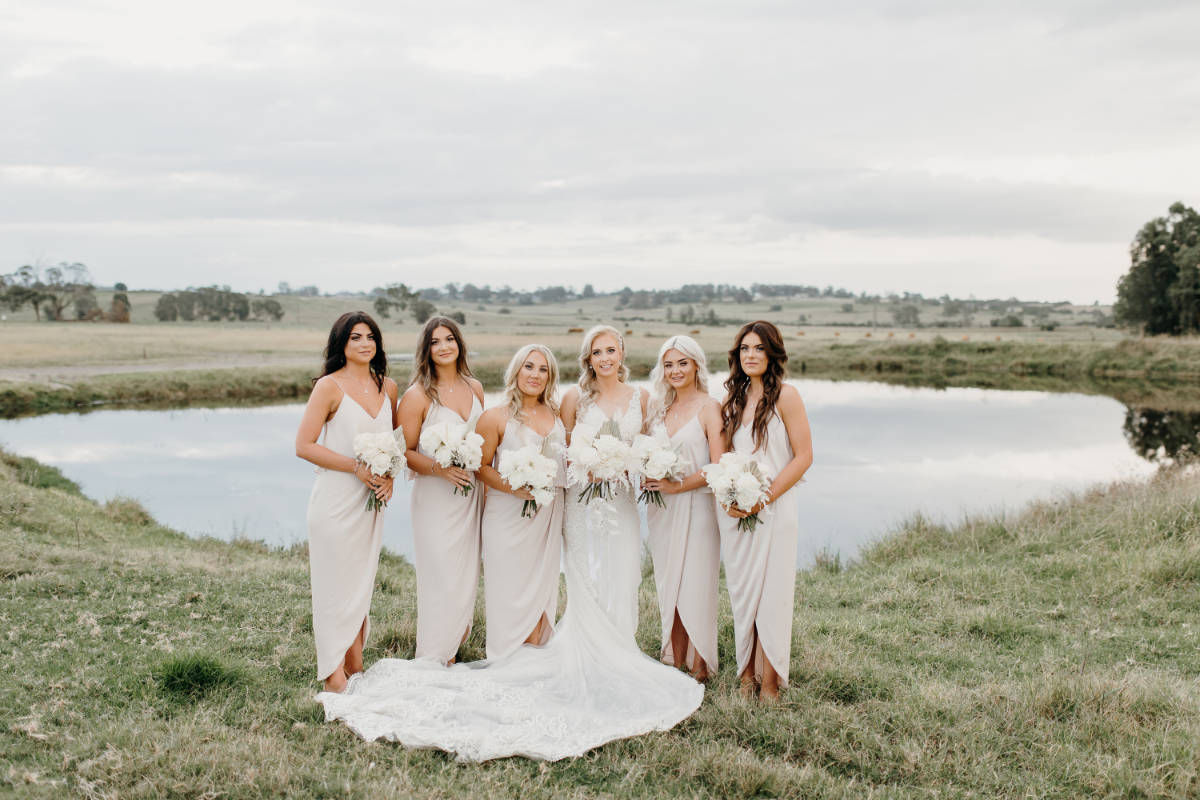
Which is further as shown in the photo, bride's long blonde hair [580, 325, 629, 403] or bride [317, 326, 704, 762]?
bride's long blonde hair [580, 325, 629, 403]

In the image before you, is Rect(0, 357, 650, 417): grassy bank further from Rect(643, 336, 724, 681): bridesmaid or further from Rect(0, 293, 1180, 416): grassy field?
Rect(643, 336, 724, 681): bridesmaid

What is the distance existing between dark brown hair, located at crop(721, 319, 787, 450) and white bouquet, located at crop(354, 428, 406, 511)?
220 centimetres

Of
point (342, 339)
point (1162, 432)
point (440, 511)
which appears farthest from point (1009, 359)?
point (342, 339)

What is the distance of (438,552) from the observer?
5949 millimetres

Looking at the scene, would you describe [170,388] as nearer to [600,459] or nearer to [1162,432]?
[600,459]

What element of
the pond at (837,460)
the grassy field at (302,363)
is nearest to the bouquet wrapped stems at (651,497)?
the pond at (837,460)

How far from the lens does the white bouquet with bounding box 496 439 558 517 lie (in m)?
5.46

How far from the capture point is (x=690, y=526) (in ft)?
19.2

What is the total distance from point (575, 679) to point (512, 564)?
3.16ft

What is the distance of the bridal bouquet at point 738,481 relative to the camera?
512cm

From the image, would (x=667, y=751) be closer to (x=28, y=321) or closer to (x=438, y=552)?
(x=438, y=552)

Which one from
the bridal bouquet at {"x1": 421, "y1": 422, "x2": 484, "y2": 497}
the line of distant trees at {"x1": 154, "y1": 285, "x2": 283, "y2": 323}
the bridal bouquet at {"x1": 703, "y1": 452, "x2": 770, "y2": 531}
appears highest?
the line of distant trees at {"x1": 154, "y1": 285, "x2": 283, "y2": 323}

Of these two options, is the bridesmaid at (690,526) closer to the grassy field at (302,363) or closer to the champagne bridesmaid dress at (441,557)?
the champagne bridesmaid dress at (441,557)

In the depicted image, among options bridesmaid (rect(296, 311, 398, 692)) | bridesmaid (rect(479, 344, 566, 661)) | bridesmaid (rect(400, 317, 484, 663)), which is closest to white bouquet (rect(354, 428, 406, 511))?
bridesmaid (rect(296, 311, 398, 692))
